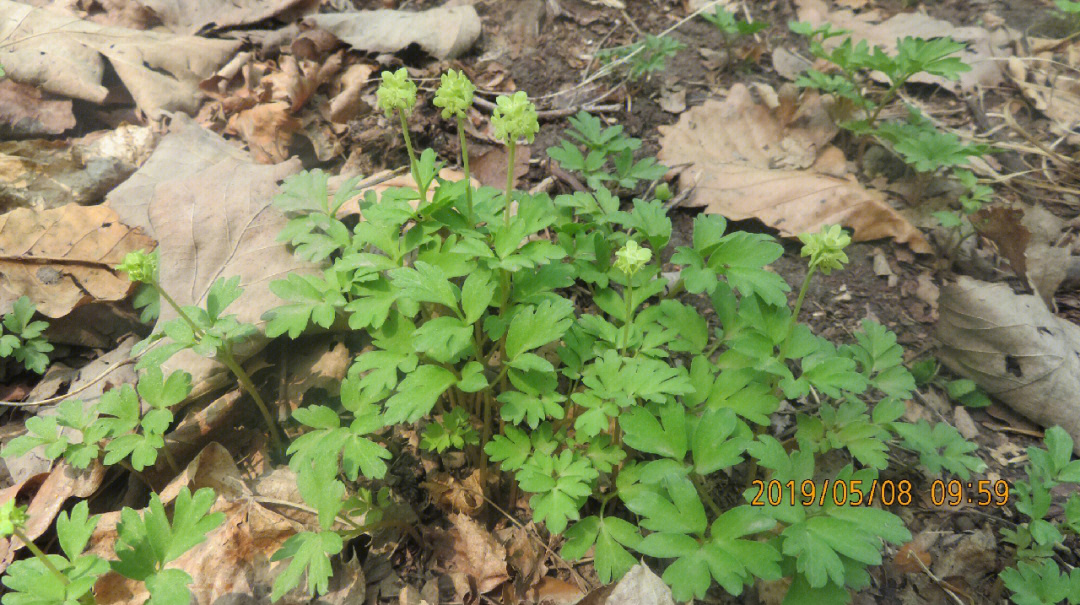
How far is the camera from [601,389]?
2.03 metres

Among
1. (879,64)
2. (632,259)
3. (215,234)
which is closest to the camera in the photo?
(632,259)

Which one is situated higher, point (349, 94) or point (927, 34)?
point (927, 34)

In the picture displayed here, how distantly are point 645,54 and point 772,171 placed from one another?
1113 mm

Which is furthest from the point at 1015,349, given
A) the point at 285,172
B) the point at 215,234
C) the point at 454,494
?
the point at 215,234

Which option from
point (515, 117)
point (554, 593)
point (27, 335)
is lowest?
point (554, 593)

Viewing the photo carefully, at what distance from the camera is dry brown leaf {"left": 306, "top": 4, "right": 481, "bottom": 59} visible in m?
3.86

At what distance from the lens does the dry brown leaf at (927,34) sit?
3.93m

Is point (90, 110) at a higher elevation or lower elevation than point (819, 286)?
higher

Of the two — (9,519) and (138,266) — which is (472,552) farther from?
(138,266)

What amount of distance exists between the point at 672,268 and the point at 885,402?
42.7 inches

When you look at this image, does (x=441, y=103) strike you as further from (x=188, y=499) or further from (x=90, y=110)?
(x=90, y=110)

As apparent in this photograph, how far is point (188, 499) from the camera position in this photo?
1889 millimetres

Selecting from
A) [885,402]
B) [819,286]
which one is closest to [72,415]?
[885,402]

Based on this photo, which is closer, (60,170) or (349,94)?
(60,170)
